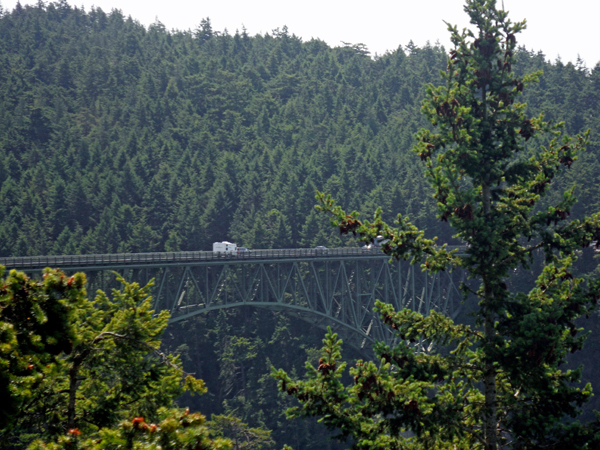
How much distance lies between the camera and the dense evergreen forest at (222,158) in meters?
82.2

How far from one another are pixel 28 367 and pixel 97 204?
320ft

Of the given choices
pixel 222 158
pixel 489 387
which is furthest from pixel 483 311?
pixel 222 158

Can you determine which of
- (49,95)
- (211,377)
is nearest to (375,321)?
(211,377)

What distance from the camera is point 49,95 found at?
159 meters

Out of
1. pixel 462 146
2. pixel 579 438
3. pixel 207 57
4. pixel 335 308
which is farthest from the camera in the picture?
pixel 207 57

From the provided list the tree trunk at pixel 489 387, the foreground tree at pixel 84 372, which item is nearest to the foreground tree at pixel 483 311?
the tree trunk at pixel 489 387

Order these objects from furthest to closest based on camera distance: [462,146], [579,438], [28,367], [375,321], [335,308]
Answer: [335,308] → [375,321] → [462,146] → [579,438] → [28,367]

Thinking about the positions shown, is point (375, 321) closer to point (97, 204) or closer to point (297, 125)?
point (97, 204)

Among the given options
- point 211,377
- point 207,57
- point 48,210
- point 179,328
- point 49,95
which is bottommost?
point 211,377

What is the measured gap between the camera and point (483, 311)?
1523 cm

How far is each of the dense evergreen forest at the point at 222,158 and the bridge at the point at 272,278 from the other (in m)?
12.3

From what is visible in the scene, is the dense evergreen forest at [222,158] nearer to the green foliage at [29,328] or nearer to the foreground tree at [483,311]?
the foreground tree at [483,311]

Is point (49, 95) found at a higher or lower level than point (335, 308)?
higher

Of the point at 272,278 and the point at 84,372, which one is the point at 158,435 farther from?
the point at 272,278
